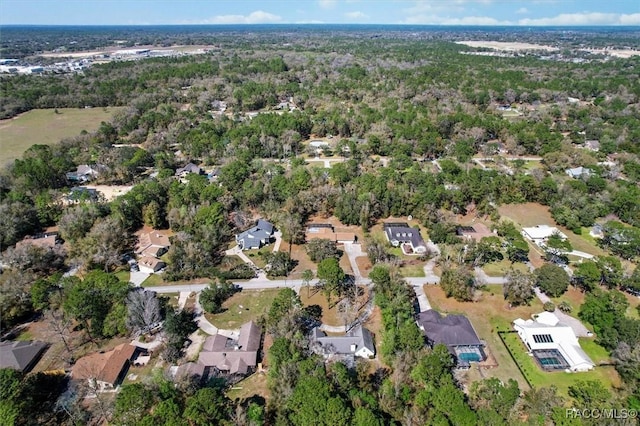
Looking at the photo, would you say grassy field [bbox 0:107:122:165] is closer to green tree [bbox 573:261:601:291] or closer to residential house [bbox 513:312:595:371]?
residential house [bbox 513:312:595:371]

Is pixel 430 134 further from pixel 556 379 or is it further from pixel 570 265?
pixel 556 379

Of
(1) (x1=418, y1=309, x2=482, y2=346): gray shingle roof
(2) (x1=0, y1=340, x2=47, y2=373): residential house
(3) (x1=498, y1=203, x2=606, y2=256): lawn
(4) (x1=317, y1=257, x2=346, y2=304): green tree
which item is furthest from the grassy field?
(3) (x1=498, y1=203, x2=606, y2=256): lawn

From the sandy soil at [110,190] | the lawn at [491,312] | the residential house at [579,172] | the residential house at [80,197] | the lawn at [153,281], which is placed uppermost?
the residential house at [80,197]

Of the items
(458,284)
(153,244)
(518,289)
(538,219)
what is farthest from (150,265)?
(538,219)

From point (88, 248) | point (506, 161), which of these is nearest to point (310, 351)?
point (88, 248)

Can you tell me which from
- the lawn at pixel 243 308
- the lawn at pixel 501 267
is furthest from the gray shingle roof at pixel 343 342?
the lawn at pixel 501 267

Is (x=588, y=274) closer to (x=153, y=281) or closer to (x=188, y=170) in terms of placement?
(x=153, y=281)

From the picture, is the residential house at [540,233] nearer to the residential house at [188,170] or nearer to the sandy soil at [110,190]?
the residential house at [188,170]
